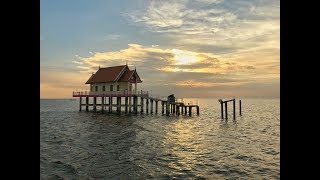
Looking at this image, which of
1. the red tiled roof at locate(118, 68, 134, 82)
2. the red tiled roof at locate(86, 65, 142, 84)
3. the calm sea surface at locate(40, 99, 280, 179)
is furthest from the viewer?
the red tiled roof at locate(86, 65, 142, 84)

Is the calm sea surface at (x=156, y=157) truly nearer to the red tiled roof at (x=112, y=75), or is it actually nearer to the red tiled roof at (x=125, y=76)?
the red tiled roof at (x=125, y=76)

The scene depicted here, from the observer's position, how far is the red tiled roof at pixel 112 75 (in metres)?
52.1

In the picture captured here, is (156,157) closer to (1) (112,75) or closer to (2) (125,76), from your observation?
(2) (125,76)

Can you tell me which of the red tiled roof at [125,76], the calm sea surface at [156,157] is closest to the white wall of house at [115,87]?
the red tiled roof at [125,76]

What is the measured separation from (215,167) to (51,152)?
10.9 metres

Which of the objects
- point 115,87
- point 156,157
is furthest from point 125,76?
point 156,157

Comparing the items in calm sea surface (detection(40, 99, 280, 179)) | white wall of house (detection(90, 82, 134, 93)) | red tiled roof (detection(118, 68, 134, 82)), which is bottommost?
calm sea surface (detection(40, 99, 280, 179))

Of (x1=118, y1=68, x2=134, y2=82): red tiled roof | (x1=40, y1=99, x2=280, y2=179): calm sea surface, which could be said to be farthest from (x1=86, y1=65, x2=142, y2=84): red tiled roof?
(x1=40, y1=99, x2=280, y2=179): calm sea surface

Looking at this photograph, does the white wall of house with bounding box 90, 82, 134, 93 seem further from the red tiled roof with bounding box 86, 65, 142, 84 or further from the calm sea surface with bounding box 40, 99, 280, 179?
the calm sea surface with bounding box 40, 99, 280, 179

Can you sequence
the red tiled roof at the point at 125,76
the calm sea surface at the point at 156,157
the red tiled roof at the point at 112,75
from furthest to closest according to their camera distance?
1. the red tiled roof at the point at 112,75
2. the red tiled roof at the point at 125,76
3. the calm sea surface at the point at 156,157

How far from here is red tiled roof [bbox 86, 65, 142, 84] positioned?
2052 inches
